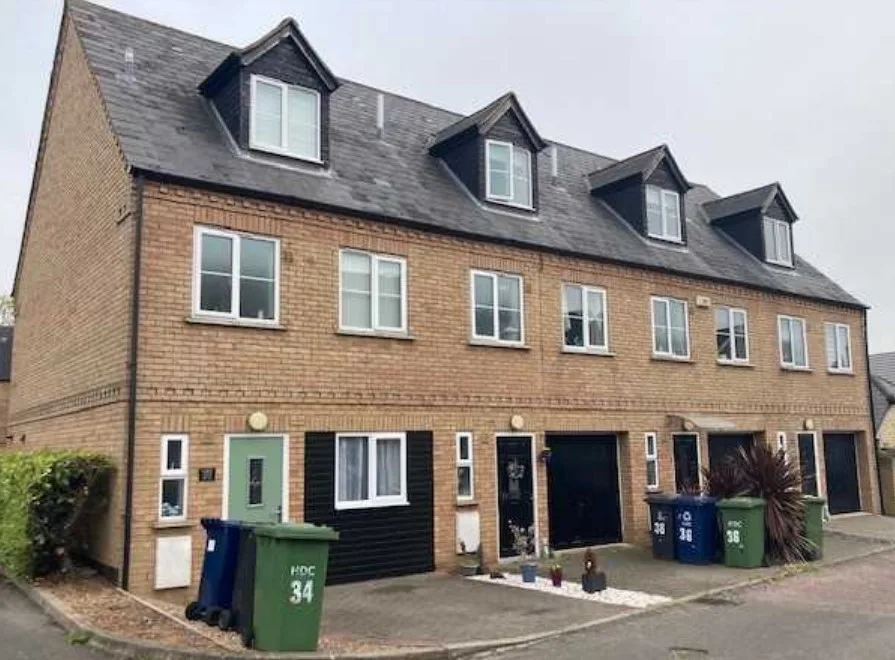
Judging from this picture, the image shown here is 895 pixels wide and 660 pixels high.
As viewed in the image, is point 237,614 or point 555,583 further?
point 555,583

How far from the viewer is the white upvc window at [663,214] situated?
761 inches

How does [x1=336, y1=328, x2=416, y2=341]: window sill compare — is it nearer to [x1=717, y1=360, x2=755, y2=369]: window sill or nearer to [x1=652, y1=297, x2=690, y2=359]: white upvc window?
[x1=652, y1=297, x2=690, y2=359]: white upvc window

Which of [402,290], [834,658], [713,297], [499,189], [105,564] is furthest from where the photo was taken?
[713,297]

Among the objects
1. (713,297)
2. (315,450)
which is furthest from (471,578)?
(713,297)

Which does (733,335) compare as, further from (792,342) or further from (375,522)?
(375,522)

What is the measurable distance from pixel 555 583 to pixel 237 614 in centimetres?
536

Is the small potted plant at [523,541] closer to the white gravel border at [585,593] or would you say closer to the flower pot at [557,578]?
the white gravel border at [585,593]

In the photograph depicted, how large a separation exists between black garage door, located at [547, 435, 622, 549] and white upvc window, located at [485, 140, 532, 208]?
15.9ft

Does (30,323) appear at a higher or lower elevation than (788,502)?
higher

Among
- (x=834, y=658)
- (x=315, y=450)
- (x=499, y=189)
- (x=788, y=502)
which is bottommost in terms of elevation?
(x=834, y=658)

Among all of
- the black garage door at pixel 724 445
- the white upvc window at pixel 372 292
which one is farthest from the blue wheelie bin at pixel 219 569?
the black garage door at pixel 724 445

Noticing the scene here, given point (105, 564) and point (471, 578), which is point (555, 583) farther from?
point (105, 564)

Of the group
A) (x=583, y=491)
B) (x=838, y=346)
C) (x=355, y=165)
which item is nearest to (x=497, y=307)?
(x=355, y=165)

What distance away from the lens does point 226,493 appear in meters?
11.6
